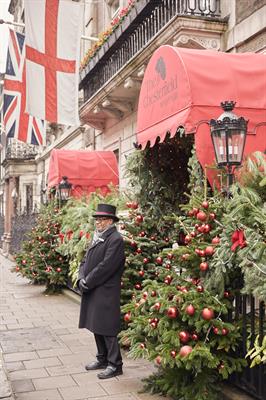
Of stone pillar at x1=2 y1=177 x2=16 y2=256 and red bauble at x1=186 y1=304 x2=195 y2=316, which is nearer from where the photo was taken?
red bauble at x1=186 y1=304 x2=195 y2=316

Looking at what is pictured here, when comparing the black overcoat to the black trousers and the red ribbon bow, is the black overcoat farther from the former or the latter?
the red ribbon bow

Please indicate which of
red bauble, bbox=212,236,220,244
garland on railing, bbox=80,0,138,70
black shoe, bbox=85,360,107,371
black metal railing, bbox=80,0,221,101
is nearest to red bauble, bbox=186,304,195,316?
red bauble, bbox=212,236,220,244

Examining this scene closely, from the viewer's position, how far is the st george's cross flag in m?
9.58

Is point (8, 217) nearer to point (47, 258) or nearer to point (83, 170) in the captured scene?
point (83, 170)

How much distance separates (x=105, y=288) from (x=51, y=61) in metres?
5.84

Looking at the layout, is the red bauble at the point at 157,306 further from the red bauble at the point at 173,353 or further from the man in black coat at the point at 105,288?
the man in black coat at the point at 105,288

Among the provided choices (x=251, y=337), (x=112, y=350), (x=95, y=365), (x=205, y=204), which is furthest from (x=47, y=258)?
(x=251, y=337)

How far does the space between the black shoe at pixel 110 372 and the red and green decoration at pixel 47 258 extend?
18.5 feet

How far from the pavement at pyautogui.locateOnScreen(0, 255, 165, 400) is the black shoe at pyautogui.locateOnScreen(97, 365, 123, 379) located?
0.05 metres

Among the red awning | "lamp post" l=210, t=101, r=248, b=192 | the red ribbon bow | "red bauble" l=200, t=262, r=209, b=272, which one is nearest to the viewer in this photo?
the red ribbon bow

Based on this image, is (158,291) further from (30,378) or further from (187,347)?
(30,378)

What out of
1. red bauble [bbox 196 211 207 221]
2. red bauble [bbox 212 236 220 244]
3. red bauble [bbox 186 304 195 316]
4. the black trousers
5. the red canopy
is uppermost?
the red canopy

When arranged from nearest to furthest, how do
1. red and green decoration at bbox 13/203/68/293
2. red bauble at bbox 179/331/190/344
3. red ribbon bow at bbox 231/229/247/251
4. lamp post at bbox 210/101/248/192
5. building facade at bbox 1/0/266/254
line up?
red ribbon bow at bbox 231/229/247/251 → red bauble at bbox 179/331/190/344 → lamp post at bbox 210/101/248/192 → building facade at bbox 1/0/266/254 → red and green decoration at bbox 13/203/68/293

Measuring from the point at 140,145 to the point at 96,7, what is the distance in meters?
13.0
